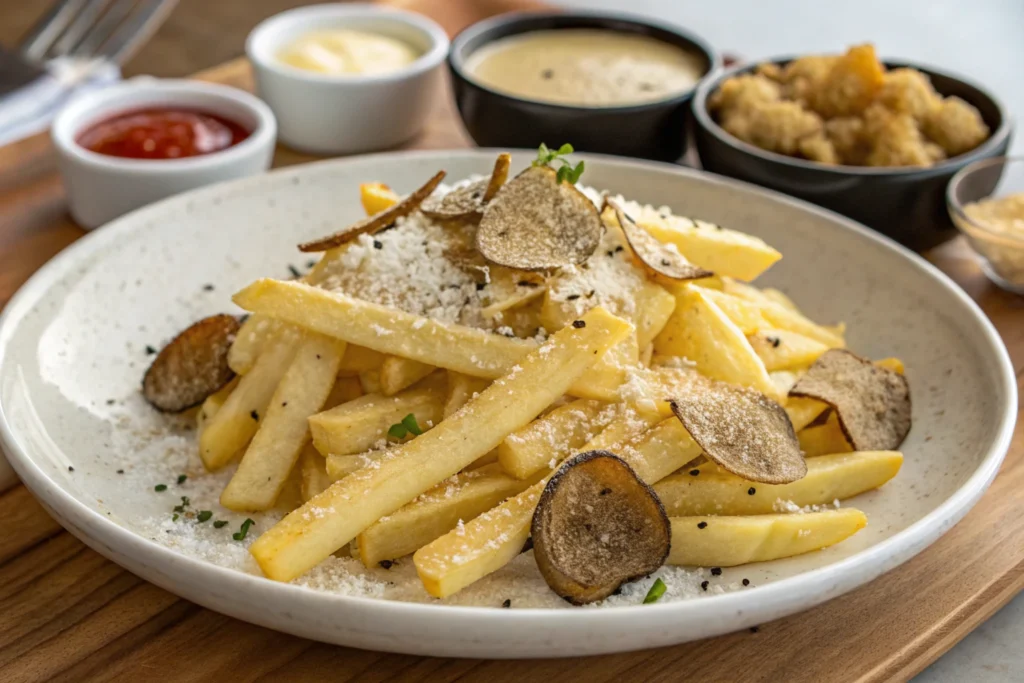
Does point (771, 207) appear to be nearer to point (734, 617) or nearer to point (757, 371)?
point (757, 371)

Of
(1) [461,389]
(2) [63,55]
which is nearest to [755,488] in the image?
(1) [461,389]

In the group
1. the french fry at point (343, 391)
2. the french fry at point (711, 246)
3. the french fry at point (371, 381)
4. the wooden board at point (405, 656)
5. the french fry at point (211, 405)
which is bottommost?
the wooden board at point (405, 656)

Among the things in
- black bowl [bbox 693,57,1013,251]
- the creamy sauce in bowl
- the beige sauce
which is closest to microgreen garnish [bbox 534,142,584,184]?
black bowl [bbox 693,57,1013,251]

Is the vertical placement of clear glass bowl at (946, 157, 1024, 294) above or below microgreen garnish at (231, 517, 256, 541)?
above

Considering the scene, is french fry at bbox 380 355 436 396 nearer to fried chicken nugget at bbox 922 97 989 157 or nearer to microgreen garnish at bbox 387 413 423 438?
microgreen garnish at bbox 387 413 423 438

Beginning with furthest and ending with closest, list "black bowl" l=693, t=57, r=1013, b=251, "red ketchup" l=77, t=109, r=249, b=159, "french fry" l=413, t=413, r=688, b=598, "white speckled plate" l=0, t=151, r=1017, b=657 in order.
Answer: "red ketchup" l=77, t=109, r=249, b=159
"black bowl" l=693, t=57, r=1013, b=251
"french fry" l=413, t=413, r=688, b=598
"white speckled plate" l=0, t=151, r=1017, b=657

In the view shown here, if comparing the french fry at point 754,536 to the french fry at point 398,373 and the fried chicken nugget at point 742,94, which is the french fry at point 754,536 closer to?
the french fry at point 398,373

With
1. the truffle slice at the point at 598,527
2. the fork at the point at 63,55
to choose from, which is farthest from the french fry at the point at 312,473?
the fork at the point at 63,55
